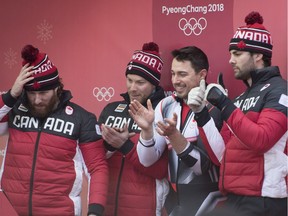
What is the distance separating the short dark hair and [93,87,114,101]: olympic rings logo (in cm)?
73

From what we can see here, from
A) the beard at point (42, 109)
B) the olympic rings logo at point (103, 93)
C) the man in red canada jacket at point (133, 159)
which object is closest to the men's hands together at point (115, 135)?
the man in red canada jacket at point (133, 159)

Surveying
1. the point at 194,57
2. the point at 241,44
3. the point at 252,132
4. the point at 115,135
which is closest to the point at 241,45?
the point at 241,44

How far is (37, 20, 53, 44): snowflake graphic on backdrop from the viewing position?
4.14 m

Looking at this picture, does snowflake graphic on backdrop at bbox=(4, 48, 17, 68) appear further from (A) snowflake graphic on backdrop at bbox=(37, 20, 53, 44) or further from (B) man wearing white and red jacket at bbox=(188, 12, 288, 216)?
(B) man wearing white and red jacket at bbox=(188, 12, 288, 216)

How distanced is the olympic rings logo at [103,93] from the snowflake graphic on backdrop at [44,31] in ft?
1.66

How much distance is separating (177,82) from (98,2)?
1013 millimetres

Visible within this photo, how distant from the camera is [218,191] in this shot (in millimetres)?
3201

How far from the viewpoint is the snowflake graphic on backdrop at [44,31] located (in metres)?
4.14

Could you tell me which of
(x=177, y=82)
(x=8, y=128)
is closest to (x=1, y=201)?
(x=8, y=128)

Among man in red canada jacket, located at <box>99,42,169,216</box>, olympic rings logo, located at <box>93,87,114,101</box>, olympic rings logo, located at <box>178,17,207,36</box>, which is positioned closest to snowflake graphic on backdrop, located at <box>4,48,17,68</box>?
olympic rings logo, located at <box>93,87,114,101</box>

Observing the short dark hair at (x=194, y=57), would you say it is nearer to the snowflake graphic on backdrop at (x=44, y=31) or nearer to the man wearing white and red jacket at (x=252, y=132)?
the man wearing white and red jacket at (x=252, y=132)

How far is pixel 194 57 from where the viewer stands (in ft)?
11.0

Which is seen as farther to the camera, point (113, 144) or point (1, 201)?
point (1, 201)

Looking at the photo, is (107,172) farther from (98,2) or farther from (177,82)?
(98,2)
